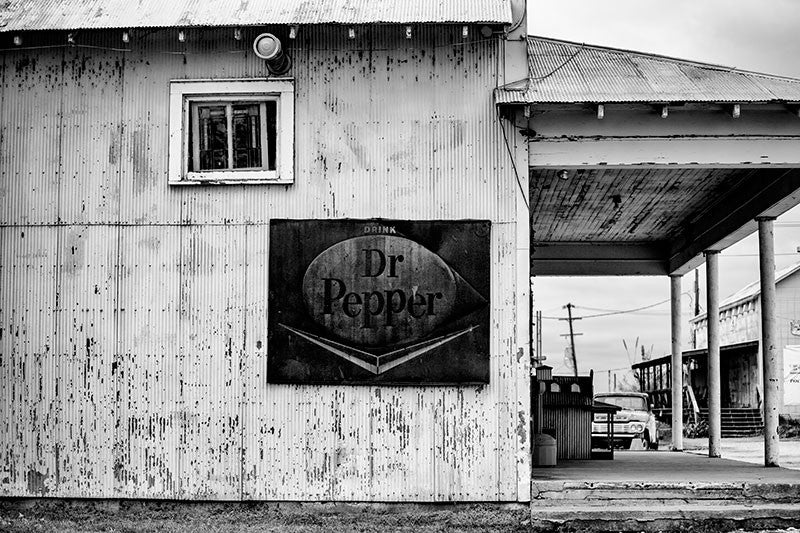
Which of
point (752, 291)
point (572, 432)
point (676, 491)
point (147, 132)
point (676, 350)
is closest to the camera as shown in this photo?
point (676, 491)

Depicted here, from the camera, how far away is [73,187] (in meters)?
11.5

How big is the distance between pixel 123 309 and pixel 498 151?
4.44 m

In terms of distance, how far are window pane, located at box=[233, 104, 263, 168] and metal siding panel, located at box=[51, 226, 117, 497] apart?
1605 millimetres

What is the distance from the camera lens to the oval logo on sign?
11.2m

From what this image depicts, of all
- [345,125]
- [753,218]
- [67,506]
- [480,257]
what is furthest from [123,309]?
[753,218]

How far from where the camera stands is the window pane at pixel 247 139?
453 inches

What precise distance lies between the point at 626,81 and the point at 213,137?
4.59 meters

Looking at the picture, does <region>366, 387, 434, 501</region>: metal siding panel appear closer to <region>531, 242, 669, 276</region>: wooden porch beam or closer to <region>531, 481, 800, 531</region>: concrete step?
<region>531, 481, 800, 531</region>: concrete step

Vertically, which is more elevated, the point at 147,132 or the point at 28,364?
the point at 147,132

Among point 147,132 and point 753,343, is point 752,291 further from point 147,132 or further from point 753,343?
point 147,132

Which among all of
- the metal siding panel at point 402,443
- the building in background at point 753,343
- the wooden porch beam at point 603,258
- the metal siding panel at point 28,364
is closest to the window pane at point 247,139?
the metal siding panel at point 28,364

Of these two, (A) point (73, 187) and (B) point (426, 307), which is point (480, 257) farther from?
(A) point (73, 187)

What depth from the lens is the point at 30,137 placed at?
1164 centimetres

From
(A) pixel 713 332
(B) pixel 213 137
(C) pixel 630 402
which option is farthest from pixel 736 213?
(C) pixel 630 402
